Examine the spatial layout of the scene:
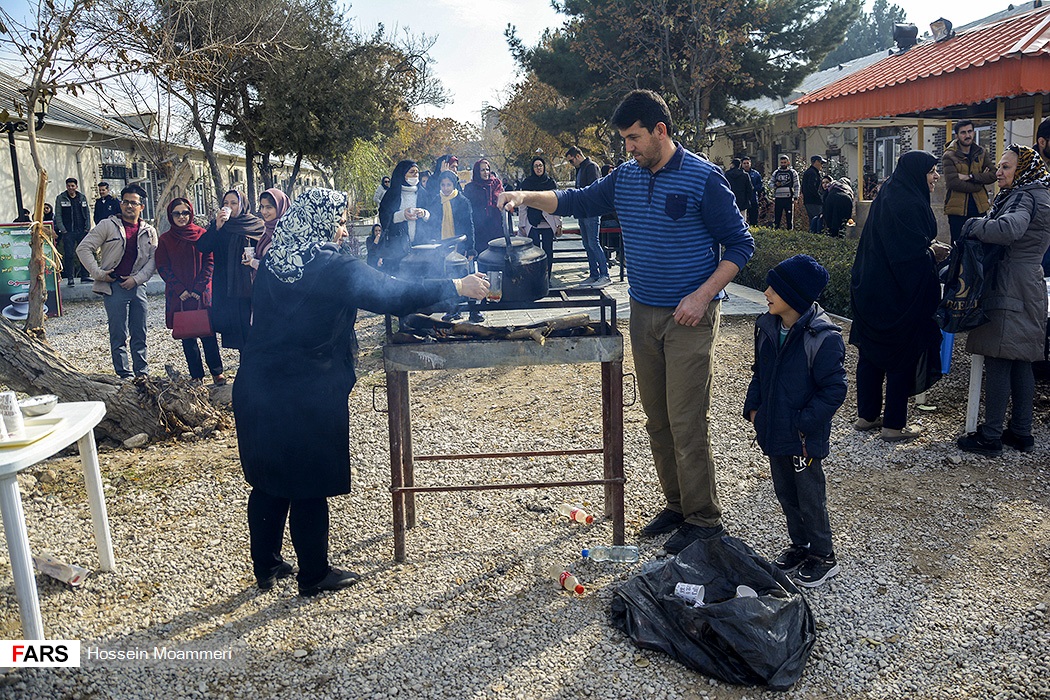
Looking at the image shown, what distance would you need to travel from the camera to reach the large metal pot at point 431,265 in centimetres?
400

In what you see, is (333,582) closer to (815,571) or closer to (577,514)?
(577,514)

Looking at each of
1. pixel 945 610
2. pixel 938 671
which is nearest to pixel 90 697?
pixel 938 671

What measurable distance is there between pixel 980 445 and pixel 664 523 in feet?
7.24

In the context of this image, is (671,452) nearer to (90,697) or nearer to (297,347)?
(297,347)

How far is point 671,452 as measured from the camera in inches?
157

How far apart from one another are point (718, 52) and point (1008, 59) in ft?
37.8

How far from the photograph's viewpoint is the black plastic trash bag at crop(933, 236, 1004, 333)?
4.78 meters

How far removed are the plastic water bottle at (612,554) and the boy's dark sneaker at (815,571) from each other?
0.72 metres

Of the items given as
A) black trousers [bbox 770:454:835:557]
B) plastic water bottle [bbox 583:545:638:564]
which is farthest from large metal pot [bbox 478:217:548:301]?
black trousers [bbox 770:454:835:557]

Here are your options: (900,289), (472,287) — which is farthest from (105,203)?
(900,289)

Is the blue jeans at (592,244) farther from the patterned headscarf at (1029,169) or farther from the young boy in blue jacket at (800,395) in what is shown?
the young boy in blue jacket at (800,395)

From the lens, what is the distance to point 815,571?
11.7ft

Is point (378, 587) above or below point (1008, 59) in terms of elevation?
below

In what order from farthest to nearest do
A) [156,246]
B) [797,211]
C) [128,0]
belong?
1. [797,211]
2. [128,0]
3. [156,246]
